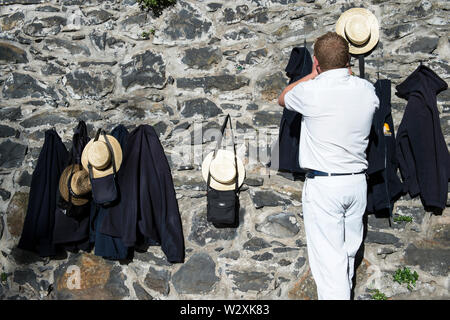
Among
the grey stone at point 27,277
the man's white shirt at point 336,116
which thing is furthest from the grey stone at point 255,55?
the grey stone at point 27,277

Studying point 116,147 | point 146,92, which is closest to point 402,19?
point 146,92

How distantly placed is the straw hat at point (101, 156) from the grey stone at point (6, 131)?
2.27 ft

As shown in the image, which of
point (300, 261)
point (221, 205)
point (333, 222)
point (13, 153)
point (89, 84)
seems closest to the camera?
point (333, 222)

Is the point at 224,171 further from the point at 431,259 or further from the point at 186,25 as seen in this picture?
the point at 431,259

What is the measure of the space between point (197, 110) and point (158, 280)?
1256mm

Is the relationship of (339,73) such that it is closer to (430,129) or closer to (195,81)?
(430,129)

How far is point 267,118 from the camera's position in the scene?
2.83 meters

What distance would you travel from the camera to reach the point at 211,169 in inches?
107

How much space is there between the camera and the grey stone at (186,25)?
9.42ft

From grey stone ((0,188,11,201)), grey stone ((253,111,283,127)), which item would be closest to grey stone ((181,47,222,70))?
grey stone ((253,111,283,127))

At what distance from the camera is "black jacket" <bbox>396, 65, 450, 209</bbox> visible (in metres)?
2.61

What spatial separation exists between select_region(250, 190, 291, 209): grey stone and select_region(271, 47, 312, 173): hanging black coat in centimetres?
21

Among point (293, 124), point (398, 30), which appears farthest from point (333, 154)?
point (398, 30)

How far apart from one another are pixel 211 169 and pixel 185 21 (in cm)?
109
